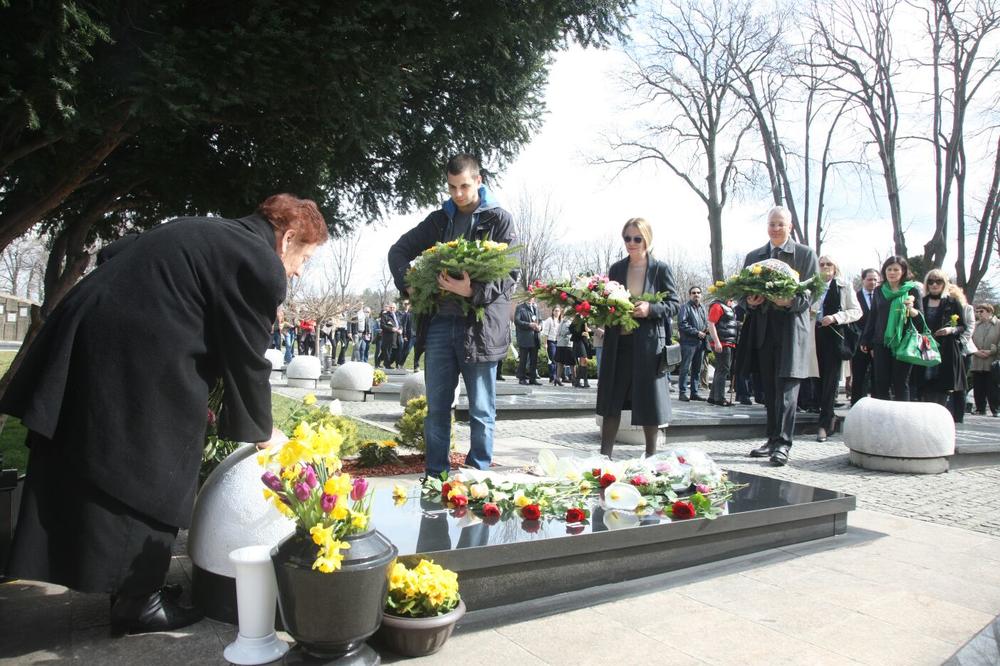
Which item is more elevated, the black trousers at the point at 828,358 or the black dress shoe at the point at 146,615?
the black trousers at the point at 828,358

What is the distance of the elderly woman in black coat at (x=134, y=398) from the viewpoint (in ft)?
8.37

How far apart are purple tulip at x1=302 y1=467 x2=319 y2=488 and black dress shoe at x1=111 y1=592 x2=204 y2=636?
3.01ft

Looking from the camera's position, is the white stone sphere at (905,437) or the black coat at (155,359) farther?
the white stone sphere at (905,437)

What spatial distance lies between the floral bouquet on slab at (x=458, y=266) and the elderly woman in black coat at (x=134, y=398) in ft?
5.75

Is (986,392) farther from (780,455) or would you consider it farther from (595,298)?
(595,298)

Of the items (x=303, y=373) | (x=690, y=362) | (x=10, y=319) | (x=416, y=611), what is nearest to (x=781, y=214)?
(x=416, y=611)

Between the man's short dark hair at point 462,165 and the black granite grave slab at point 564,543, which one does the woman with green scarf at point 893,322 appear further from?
the man's short dark hair at point 462,165

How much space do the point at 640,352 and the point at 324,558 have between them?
405cm

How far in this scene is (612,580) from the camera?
3.59 meters

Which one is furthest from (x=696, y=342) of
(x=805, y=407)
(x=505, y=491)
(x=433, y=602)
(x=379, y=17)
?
(x=433, y=602)

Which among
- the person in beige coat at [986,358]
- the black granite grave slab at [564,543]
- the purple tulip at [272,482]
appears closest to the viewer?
the purple tulip at [272,482]

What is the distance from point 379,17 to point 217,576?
462 centimetres

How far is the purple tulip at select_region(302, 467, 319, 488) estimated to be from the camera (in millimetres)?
2395

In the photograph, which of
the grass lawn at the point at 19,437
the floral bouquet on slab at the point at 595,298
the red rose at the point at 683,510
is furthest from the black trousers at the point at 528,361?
the red rose at the point at 683,510
